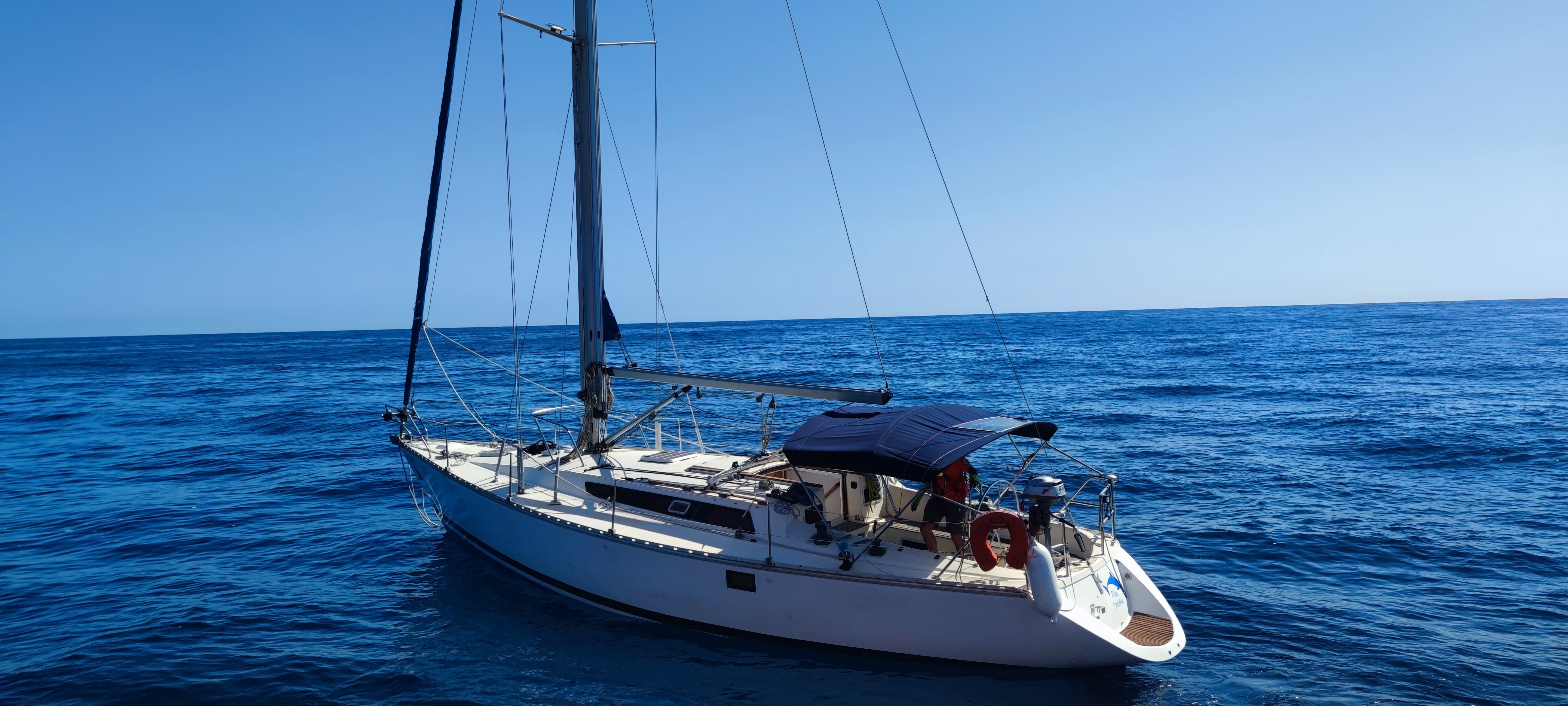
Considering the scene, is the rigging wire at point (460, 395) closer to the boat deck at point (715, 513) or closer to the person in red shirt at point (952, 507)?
the boat deck at point (715, 513)

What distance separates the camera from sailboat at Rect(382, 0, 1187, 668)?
27.3 feet

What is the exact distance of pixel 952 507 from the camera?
31.6 feet

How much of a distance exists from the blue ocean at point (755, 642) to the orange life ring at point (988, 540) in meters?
1.22

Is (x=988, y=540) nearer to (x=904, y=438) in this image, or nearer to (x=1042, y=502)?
(x=1042, y=502)

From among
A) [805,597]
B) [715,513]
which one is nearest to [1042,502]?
[805,597]

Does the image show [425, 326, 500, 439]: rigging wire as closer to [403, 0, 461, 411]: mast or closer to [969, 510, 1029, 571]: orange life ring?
[403, 0, 461, 411]: mast

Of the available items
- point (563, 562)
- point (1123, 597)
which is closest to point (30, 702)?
point (563, 562)

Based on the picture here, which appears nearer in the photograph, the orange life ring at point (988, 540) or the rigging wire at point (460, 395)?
the orange life ring at point (988, 540)

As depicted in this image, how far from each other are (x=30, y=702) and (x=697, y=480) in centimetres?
804

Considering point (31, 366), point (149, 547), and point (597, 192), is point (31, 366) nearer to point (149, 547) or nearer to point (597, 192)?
point (149, 547)

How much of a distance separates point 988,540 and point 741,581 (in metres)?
2.90

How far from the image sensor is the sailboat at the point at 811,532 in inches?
328

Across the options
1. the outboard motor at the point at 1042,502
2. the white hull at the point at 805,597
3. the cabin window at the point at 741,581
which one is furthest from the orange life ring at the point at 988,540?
the cabin window at the point at 741,581

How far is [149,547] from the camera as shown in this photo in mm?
14805
